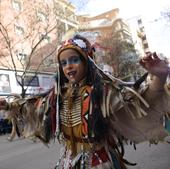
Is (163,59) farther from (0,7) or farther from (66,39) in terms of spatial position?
(0,7)


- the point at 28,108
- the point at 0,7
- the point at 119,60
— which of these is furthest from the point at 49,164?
the point at 119,60

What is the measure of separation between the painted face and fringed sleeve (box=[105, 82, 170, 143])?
26cm

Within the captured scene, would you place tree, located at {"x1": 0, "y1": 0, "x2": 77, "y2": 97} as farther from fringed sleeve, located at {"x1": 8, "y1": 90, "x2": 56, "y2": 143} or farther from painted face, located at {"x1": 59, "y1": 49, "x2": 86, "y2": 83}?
painted face, located at {"x1": 59, "y1": 49, "x2": 86, "y2": 83}

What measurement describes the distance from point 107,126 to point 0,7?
3162cm

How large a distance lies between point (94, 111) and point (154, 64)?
564mm

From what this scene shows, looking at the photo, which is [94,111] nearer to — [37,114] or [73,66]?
[73,66]

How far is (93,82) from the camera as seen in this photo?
291 centimetres

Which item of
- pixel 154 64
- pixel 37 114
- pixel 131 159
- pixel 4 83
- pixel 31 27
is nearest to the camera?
pixel 154 64

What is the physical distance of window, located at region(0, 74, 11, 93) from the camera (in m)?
33.0

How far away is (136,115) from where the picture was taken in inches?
110

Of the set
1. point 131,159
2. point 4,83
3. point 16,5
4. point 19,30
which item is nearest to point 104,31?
point 19,30

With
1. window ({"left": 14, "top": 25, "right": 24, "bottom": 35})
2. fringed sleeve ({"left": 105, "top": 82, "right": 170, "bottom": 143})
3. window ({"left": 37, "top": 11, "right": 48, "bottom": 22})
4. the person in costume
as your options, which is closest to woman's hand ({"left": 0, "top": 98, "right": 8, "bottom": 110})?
the person in costume

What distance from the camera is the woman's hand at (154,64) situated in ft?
7.88

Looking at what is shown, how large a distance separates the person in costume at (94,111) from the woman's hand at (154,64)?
121 millimetres
